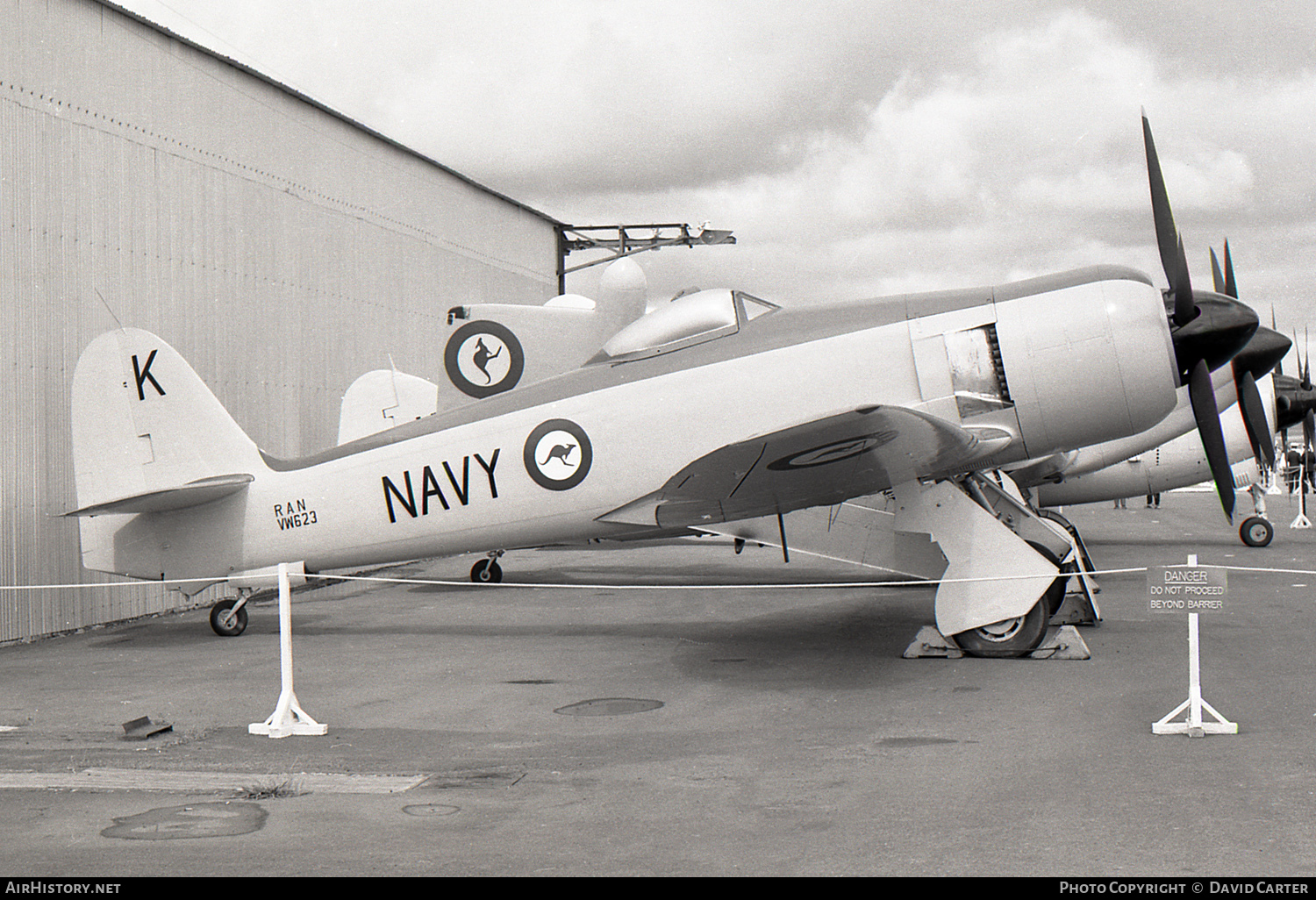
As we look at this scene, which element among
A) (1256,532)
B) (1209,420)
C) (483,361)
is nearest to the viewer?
(1209,420)

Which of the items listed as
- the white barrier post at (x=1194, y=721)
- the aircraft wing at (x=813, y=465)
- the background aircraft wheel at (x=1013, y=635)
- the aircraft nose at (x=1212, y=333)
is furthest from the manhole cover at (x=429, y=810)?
the aircraft nose at (x=1212, y=333)

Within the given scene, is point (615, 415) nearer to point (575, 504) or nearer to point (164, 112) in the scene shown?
point (575, 504)

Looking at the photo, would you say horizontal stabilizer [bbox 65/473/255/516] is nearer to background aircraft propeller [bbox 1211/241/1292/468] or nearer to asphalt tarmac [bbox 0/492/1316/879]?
asphalt tarmac [bbox 0/492/1316/879]

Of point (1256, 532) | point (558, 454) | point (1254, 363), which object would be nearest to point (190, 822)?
point (558, 454)

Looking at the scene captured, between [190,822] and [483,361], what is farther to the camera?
[483,361]

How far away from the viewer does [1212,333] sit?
7.99 m

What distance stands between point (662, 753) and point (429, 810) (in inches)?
55.6

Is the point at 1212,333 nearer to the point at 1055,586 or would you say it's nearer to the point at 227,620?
the point at 1055,586

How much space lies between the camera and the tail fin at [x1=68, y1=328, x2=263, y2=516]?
9820mm

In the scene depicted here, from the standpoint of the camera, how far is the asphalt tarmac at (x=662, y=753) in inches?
158

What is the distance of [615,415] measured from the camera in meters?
8.56

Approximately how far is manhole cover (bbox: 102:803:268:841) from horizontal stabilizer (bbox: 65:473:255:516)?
5325 mm

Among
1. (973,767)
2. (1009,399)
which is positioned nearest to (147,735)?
(973,767)

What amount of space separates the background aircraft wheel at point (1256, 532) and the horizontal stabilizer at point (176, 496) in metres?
14.8
